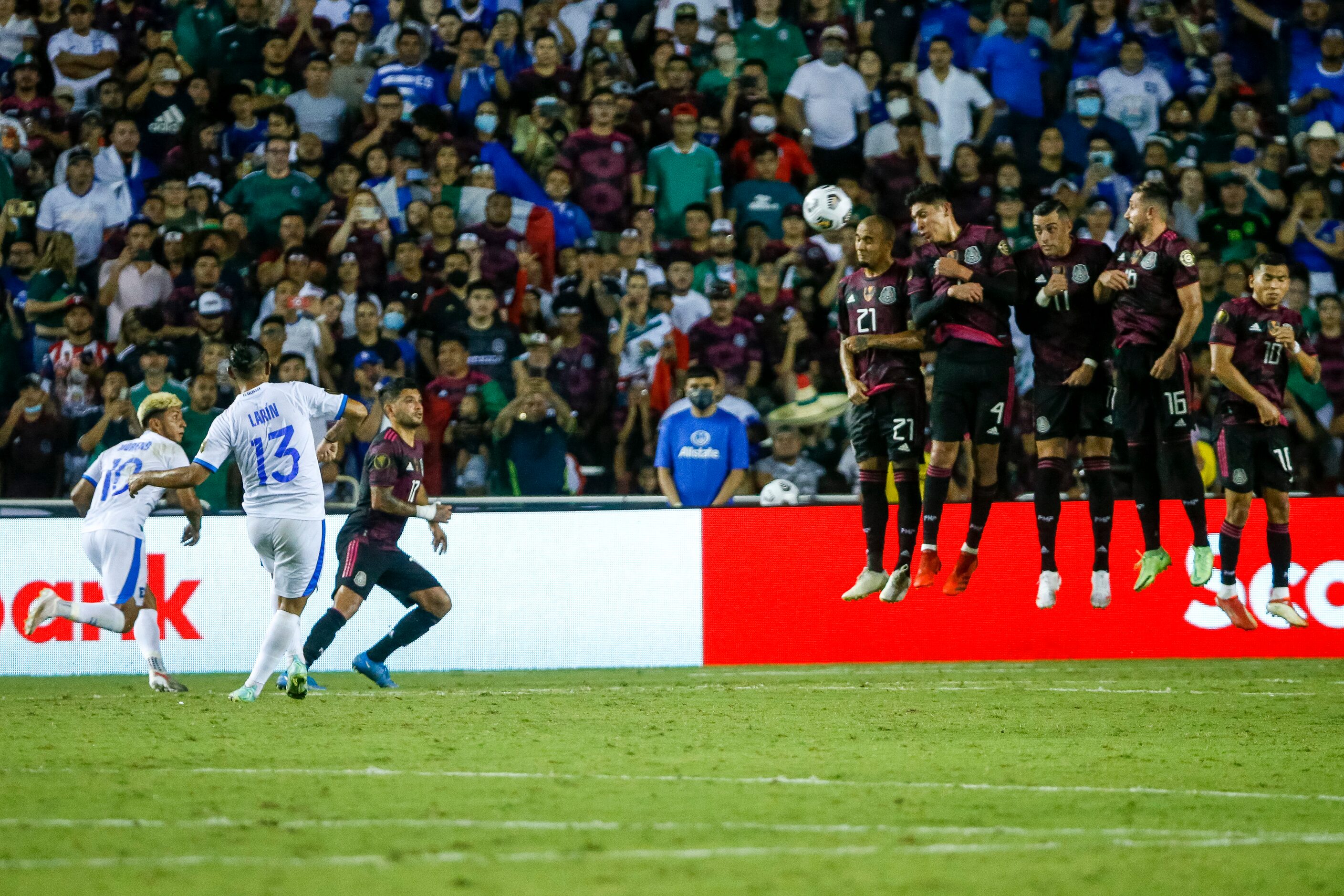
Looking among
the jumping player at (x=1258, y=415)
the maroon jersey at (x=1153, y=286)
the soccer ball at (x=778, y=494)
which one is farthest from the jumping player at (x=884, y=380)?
the soccer ball at (x=778, y=494)

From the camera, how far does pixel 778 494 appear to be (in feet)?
48.3

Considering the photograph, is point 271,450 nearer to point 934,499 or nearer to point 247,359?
point 247,359

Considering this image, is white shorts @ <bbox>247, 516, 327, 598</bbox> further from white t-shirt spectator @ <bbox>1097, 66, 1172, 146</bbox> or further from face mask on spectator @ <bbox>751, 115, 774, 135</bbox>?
white t-shirt spectator @ <bbox>1097, 66, 1172, 146</bbox>

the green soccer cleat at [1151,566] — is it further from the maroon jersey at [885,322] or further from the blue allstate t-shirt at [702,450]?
the blue allstate t-shirt at [702,450]

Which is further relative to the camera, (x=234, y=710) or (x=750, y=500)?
(x=750, y=500)

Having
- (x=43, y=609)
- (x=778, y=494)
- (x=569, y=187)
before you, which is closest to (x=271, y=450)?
(x=43, y=609)

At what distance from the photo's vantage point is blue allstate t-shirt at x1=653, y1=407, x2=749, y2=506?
14.8 metres

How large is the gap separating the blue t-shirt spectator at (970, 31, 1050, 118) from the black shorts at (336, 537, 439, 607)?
30.7ft

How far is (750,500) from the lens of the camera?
586 inches

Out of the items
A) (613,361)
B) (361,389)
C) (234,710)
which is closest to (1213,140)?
(613,361)

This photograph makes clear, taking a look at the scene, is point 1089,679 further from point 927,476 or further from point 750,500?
point 750,500

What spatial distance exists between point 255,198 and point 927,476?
859cm

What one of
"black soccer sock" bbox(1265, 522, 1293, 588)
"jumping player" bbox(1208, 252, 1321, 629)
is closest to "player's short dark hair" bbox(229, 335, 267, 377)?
"jumping player" bbox(1208, 252, 1321, 629)

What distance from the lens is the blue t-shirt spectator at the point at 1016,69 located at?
60.7ft
